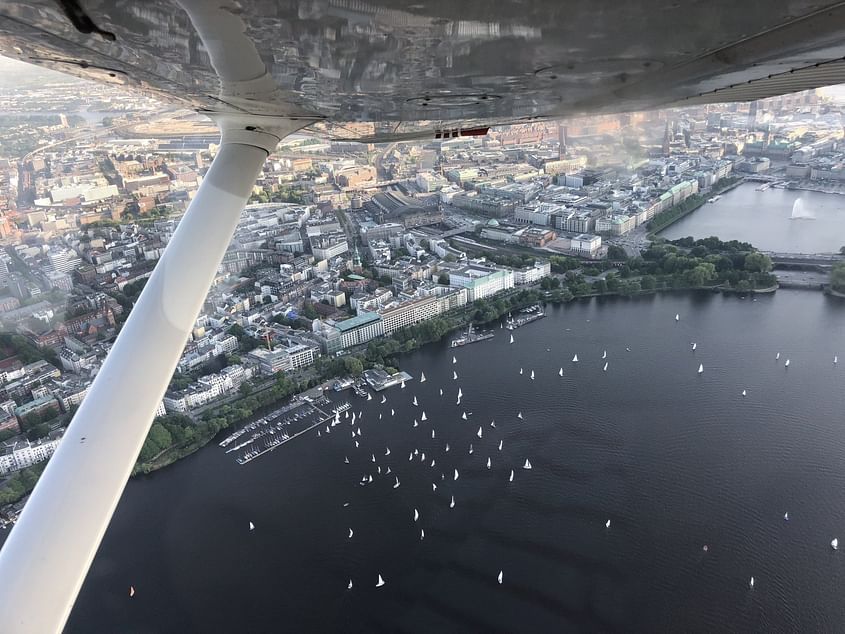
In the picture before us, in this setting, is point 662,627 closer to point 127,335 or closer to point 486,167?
point 127,335

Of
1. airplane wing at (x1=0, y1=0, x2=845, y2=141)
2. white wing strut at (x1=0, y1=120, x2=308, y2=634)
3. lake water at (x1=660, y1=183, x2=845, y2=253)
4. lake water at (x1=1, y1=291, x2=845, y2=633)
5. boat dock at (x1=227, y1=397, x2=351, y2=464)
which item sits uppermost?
airplane wing at (x1=0, y1=0, x2=845, y2=141)

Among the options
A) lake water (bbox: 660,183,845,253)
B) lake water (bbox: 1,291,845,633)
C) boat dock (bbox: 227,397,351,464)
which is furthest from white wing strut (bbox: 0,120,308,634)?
lake water (bbox: 660,183,845,253)

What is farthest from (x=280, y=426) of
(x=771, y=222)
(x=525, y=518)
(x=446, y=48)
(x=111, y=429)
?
(x=771, y=222)

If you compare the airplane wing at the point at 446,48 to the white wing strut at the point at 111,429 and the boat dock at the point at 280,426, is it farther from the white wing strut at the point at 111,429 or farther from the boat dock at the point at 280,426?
the boat dock at the point at 280,426

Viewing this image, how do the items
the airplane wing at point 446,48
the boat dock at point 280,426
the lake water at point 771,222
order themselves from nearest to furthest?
the airplane wing at point 446,48 → the boat dock at point 280,426 → the lake water at point 771,222

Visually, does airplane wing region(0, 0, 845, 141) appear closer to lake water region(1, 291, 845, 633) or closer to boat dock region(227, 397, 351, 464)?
lake water region(1, 291, 845, 633)

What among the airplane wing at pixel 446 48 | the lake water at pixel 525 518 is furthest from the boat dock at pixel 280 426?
the airplane wing at pixel 446 48

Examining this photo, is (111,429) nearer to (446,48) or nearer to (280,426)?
(446,48)
